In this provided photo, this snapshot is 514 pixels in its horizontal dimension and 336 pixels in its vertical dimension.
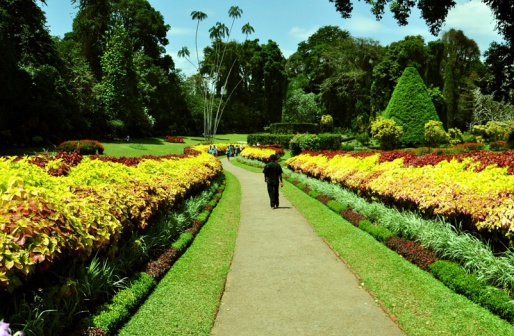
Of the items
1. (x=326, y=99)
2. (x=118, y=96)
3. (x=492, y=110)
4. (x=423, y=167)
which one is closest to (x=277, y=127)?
(x=326, y=99)

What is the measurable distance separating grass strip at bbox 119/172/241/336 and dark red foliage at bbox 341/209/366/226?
302cm

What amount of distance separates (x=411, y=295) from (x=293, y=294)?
63.7 inches

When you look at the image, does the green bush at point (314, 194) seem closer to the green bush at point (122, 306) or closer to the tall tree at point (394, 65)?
the green bush at point (122, 306)

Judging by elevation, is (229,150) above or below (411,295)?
above

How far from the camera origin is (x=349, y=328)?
459cm

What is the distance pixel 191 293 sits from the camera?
5617mm

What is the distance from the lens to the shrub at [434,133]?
2794 cm

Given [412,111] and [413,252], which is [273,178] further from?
[412,111]

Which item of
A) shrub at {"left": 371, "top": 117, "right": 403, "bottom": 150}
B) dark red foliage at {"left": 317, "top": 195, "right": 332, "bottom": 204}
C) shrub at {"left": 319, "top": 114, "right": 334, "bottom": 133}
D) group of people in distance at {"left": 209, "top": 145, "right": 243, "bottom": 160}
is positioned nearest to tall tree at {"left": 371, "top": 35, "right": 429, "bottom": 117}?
shrub at {"left": 319, "top": 114, "right": 334, "bottom": 133}

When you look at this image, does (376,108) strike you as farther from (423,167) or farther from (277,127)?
(423,167)

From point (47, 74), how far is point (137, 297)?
3266 cm

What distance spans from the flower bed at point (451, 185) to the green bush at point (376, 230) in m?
0.81

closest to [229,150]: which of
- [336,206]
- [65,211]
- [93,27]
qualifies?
[93,27]

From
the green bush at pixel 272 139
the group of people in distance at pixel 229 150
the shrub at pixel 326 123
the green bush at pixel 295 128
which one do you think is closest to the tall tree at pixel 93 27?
the group of people in distance at pixel 229 150
